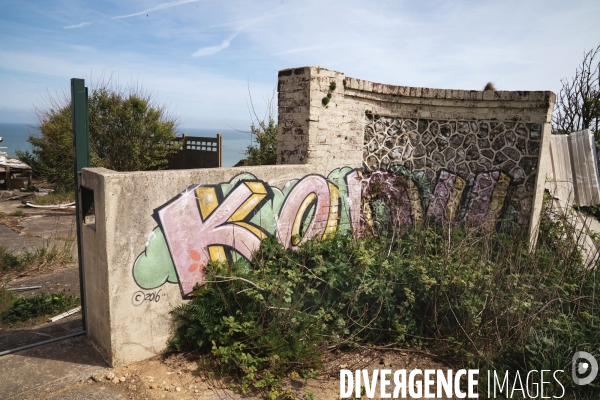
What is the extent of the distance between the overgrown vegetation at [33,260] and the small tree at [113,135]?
754 centimetres

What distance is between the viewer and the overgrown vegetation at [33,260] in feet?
25.2

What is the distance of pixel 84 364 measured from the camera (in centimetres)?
420

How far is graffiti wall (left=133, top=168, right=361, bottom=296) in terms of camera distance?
4383 millimetres

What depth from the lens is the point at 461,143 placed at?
7512 millimetres

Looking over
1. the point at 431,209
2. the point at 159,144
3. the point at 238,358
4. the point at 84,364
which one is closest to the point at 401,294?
the point at 238,358

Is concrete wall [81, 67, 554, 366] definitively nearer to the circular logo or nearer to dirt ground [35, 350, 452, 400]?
dirt ground [35, 350, 452, 400]

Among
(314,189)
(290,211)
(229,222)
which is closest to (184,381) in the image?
(229,222)

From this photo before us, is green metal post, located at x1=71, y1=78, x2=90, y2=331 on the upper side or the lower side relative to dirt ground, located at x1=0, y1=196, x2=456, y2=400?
upper

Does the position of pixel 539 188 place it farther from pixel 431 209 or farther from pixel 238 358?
pixel 238 358

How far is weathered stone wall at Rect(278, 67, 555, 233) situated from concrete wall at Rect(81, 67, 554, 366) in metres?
0.02

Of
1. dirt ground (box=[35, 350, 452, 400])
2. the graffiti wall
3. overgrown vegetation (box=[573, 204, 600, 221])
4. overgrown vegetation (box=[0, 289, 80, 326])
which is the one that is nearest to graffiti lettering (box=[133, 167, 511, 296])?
the graffiti wall

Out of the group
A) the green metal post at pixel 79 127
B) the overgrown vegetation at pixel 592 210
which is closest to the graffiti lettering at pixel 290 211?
the green metal post at pixel 79 127

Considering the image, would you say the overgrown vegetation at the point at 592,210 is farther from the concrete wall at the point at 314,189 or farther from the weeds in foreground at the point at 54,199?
the weeds in foreground at the point at 54,199

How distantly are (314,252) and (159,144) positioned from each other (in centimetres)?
1267
